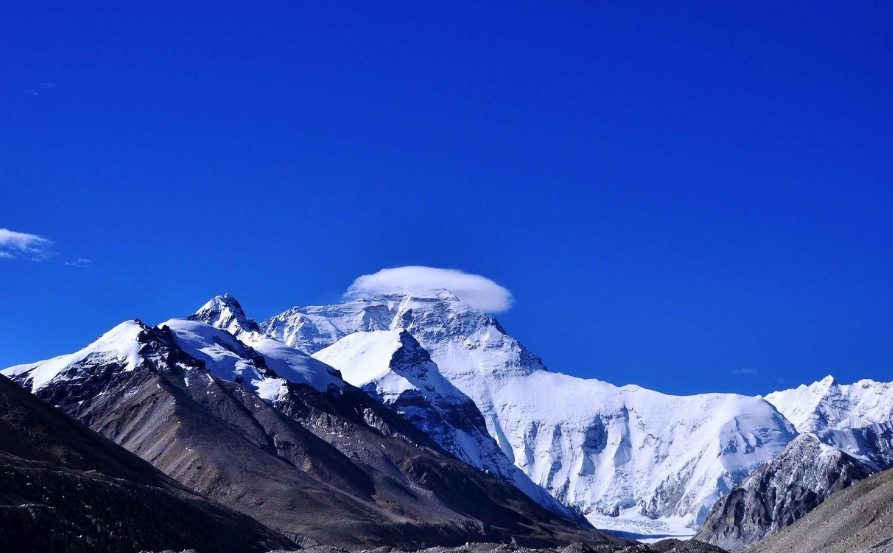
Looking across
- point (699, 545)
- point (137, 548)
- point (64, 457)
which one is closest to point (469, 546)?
point (699, 545)

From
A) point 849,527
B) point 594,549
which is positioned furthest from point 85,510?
point 849,527

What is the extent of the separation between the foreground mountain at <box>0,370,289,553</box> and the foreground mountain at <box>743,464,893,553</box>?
6839 cm

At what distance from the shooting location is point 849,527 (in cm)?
11912

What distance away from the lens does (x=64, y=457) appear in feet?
615

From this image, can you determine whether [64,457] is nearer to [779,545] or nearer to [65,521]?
[65,521]

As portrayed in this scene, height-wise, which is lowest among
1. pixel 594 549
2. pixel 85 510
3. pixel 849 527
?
pixel 594 549

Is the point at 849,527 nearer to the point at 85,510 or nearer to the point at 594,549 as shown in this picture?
the point at 594,549

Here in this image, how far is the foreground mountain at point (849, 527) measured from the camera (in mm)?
108688

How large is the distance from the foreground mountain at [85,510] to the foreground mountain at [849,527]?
68.4 metres

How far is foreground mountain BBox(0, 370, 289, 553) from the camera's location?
103m

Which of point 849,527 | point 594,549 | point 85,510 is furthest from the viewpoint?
point 85,510

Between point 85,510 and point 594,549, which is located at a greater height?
point 85,510

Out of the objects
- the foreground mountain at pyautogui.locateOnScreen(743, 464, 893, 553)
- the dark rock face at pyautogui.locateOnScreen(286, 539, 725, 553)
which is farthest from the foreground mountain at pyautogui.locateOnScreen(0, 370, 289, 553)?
the foreground mountain at pyautogui.locateOnScreen(743, 464, 893, 553)

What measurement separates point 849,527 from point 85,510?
77.7m
